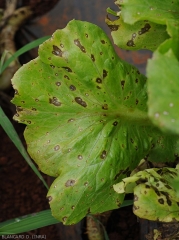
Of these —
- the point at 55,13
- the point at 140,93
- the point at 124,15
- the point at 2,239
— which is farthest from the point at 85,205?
the point at 55,13

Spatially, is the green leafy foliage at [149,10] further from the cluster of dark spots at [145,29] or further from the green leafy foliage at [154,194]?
the green leafy foliage at [154,194]

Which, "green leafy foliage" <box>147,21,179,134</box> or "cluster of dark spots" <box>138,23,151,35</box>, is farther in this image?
"cluster of dark spots" <box>138,23,151,35</box>

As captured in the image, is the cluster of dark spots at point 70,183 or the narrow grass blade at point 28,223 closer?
the cluster of dark spots at point 70,183

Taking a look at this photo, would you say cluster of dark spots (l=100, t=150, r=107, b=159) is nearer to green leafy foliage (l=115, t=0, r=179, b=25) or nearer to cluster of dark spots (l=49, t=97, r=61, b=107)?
cluster of dark spots (l=49, t=97, r=61, b=107)

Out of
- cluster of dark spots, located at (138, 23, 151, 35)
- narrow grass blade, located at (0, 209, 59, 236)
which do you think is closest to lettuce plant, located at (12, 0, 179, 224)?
cluster of dark spots, located at (138, 23, 151, 35)

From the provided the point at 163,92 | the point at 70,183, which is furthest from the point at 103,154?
the point at 163,92

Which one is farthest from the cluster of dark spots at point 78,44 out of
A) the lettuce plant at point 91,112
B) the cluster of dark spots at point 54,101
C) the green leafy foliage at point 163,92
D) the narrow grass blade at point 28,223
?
the narrow grass blade at point 28,223

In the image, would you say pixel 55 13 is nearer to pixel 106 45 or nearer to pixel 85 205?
pixel 106 45

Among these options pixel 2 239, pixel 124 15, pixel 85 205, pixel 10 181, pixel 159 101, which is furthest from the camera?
pixel 10 181
